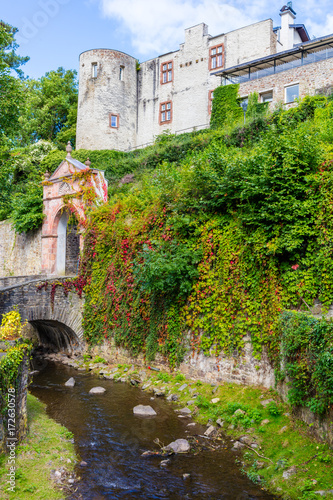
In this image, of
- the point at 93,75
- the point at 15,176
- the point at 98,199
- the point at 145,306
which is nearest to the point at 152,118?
the point at 93,75

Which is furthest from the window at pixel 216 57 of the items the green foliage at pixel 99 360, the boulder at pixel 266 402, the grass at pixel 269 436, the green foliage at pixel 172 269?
the boulder at pixel 266 402

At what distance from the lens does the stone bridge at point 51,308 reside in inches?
540

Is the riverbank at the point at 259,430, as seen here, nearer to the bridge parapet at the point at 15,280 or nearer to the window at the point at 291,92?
the bridge parapet at the point at 15,280

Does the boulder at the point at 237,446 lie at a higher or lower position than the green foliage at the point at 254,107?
lower

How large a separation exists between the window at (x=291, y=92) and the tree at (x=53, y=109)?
19.8 m

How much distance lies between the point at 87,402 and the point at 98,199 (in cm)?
870

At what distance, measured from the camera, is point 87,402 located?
10.6m

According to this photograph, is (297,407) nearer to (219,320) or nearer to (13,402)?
(219,320)

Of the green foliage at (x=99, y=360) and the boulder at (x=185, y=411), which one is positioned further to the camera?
the green foliage at (x=99, y=360)

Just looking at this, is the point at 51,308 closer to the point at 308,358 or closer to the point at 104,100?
the point at 308,358

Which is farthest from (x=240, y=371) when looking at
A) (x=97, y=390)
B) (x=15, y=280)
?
(x=15, y=280)

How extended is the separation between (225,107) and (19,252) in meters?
14.8

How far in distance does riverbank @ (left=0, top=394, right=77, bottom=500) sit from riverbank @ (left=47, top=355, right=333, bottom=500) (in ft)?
A: 9.20

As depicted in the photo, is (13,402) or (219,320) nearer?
(13,402)
